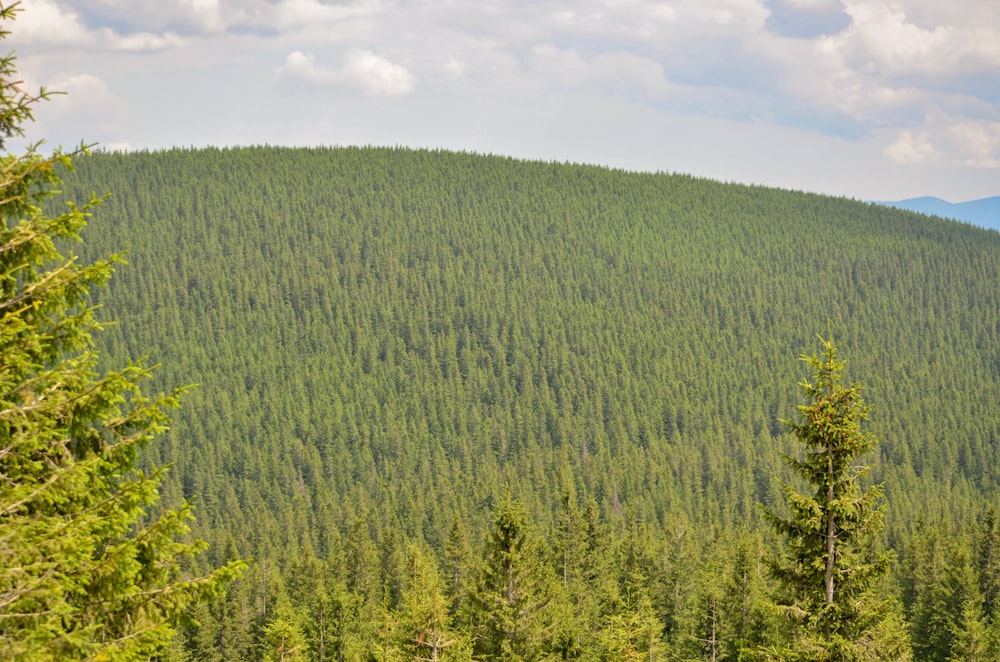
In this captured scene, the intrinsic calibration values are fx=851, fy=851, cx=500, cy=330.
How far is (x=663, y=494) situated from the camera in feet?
456

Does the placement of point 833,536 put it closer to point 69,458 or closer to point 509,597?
point 69,458

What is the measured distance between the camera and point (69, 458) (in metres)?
9.00

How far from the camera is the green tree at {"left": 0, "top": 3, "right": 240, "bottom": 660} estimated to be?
8.04m

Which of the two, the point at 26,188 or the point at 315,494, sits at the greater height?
the point at 26,188

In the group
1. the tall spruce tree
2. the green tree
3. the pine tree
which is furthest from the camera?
the pine tree

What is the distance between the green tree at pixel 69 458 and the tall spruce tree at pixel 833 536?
10.0 metres

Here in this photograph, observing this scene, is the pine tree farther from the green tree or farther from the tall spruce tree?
the green tree

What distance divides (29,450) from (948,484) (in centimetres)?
17327

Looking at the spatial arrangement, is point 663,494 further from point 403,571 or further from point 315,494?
point 403,571

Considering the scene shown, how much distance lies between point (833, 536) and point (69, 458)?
12.1 metres

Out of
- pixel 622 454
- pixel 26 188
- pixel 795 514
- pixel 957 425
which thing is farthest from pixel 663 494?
pixel 26 188

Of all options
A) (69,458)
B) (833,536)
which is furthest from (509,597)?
(69,458)

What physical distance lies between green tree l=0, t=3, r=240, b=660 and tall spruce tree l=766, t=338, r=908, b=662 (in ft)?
32.8

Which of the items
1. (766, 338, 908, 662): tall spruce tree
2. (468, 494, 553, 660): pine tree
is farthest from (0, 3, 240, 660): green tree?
(468, 494, 553, 660): pine tree
